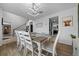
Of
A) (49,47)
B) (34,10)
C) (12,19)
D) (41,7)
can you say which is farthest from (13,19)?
(49,47)

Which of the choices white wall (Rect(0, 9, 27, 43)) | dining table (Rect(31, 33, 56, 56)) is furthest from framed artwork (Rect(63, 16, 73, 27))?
white wall (Rect(0, 9, 27, 43))

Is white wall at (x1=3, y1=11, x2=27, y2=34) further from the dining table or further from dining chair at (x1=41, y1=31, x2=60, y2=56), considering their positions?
dining chair at (x1=41, y1=31, x2=60, y2=56)

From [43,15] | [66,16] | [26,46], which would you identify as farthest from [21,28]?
[66,16]

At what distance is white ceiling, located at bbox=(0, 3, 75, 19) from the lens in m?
1.63

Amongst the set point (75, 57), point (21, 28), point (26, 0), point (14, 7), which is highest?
point (26, 0)

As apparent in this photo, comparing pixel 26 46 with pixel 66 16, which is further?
pixel 26 46

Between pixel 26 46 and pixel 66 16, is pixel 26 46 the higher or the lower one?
the lower one

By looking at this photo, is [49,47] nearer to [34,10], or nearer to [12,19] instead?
[34,10]

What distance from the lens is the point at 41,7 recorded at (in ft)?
5.41

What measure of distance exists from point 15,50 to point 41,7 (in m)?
0.86

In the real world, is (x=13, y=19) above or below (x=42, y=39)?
above

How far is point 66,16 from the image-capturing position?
1.61 m

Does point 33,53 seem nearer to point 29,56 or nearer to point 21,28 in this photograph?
point 29,56

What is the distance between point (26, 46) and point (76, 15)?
3.32ft
